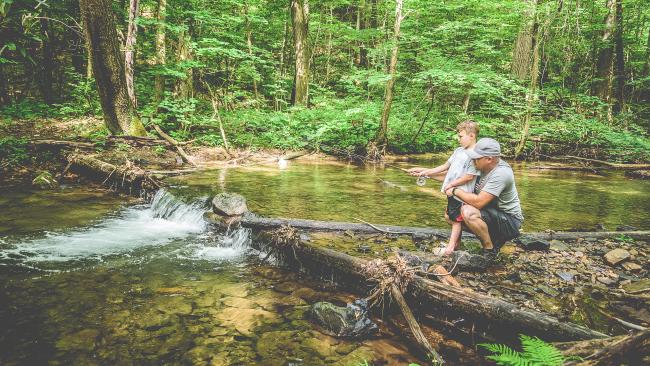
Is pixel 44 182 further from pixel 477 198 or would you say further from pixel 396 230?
pixel 477 198

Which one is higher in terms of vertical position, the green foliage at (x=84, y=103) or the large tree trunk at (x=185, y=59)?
the large tree trunk at (x=185, y=59)

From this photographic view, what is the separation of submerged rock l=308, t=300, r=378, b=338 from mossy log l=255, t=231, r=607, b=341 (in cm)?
44

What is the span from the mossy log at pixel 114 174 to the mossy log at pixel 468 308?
604 centimetres

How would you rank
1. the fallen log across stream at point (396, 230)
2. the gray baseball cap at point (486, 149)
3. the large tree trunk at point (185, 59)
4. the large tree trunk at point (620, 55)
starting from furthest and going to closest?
the large tree trunk at point (620, 55) < the large tree trunk at point (185, 59) < the fallen log across stream at point (396, 230) < the gray baseball cap at point (486, 149)

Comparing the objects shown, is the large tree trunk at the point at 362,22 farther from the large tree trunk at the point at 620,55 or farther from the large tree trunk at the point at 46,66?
the large tree trunk at the point at 46,66

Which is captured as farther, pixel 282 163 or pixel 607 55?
pixel 607 55

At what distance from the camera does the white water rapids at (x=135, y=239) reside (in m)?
5.32

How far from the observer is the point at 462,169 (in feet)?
16.7

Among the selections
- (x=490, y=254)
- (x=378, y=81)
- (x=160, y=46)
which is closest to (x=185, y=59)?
(x=160, y=46)

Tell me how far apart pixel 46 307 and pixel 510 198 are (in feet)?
19.0

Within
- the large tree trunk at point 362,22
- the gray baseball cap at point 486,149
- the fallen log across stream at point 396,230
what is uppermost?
the large tree trunk at point 362,22

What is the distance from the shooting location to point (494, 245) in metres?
4.96

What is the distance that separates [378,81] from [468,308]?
10.9 meters

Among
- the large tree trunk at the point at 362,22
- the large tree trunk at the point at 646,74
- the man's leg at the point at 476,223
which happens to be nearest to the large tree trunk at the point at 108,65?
the man's leg at the point at 476,223
